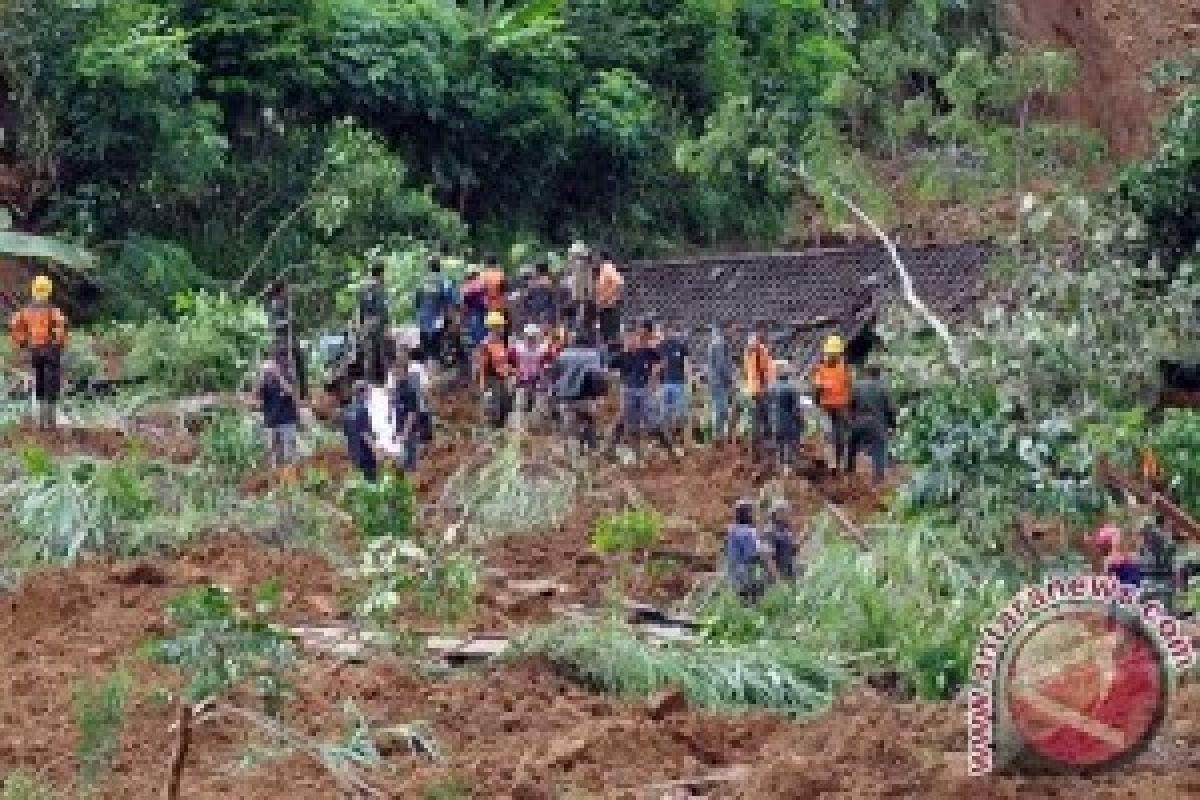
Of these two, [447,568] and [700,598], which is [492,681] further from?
[700,598]

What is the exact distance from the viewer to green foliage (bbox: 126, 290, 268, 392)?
23.8 meters

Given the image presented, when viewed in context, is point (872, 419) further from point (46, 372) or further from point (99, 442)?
point (46, 372)

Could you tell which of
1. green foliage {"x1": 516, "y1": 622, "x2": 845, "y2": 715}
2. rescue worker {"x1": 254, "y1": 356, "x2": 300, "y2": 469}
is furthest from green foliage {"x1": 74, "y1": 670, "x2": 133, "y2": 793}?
rescue worker {"x1": 254, "y1": 356, "x2": 300, "y2": 469}

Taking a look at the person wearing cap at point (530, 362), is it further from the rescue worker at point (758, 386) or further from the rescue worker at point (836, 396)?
the rescue worker at point (836, 396)

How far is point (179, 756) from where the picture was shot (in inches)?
452

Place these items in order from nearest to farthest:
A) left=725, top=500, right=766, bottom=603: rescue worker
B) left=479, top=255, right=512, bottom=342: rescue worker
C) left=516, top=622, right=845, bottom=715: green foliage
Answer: left=516, top=622, right=845, bottom=715: green foliage, left=725, top=500, right=766, bottom=603: rescue worker, left=479, top=255, right=512, bottom=342: rescue worker

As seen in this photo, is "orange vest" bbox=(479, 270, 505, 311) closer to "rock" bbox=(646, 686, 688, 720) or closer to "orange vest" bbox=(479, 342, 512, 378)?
"orange vest" bbox=(479, 342, 512, 378)

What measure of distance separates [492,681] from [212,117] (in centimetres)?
1721

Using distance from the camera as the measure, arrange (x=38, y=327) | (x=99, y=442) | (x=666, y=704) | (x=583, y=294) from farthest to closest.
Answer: (x=583, y=294) → (x=99, y=442) → (x=38, y=327) → (x=666, y=704)

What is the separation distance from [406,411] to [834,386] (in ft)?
10.7

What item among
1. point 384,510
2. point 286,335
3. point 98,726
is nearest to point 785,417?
point 384,510

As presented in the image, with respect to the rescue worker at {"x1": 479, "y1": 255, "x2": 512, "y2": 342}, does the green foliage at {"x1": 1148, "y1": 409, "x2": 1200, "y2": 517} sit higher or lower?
lower

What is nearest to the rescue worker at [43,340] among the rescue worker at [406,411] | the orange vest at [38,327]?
the orange vest at [38,327]

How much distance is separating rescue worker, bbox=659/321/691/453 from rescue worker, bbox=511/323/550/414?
965 mm
